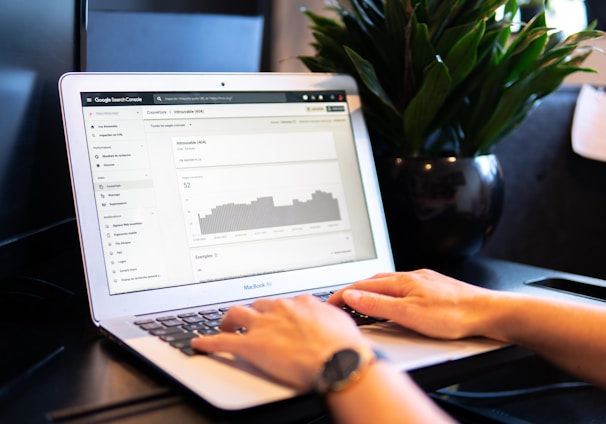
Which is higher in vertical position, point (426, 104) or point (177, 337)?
point (426, 104)

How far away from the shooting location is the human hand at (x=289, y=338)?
590 mm

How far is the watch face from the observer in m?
0.57

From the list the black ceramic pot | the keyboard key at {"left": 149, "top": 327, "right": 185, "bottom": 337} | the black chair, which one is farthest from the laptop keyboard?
the black chair

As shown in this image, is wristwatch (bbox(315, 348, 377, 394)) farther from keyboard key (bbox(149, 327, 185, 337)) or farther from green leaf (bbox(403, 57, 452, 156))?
green leaf (bbox(403, 57, 452, 156))

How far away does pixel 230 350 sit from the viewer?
639 millimetres

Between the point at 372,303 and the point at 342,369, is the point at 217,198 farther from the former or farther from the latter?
the point at 342,369

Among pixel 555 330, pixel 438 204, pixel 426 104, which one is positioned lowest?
pixel 555 330

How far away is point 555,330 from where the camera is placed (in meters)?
0.74

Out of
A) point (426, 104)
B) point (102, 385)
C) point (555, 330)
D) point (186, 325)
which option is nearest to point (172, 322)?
point (186, 325)

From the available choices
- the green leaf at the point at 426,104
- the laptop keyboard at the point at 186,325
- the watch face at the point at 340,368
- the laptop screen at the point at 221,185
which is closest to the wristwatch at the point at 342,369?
the watch face at the point at 340,368

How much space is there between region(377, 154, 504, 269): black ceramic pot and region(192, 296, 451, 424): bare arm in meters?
0.47

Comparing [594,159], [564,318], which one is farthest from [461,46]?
[594,159]

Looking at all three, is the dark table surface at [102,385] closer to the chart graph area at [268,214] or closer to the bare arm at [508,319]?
the bare arm at [508,319]

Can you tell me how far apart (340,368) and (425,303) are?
0.20 m
